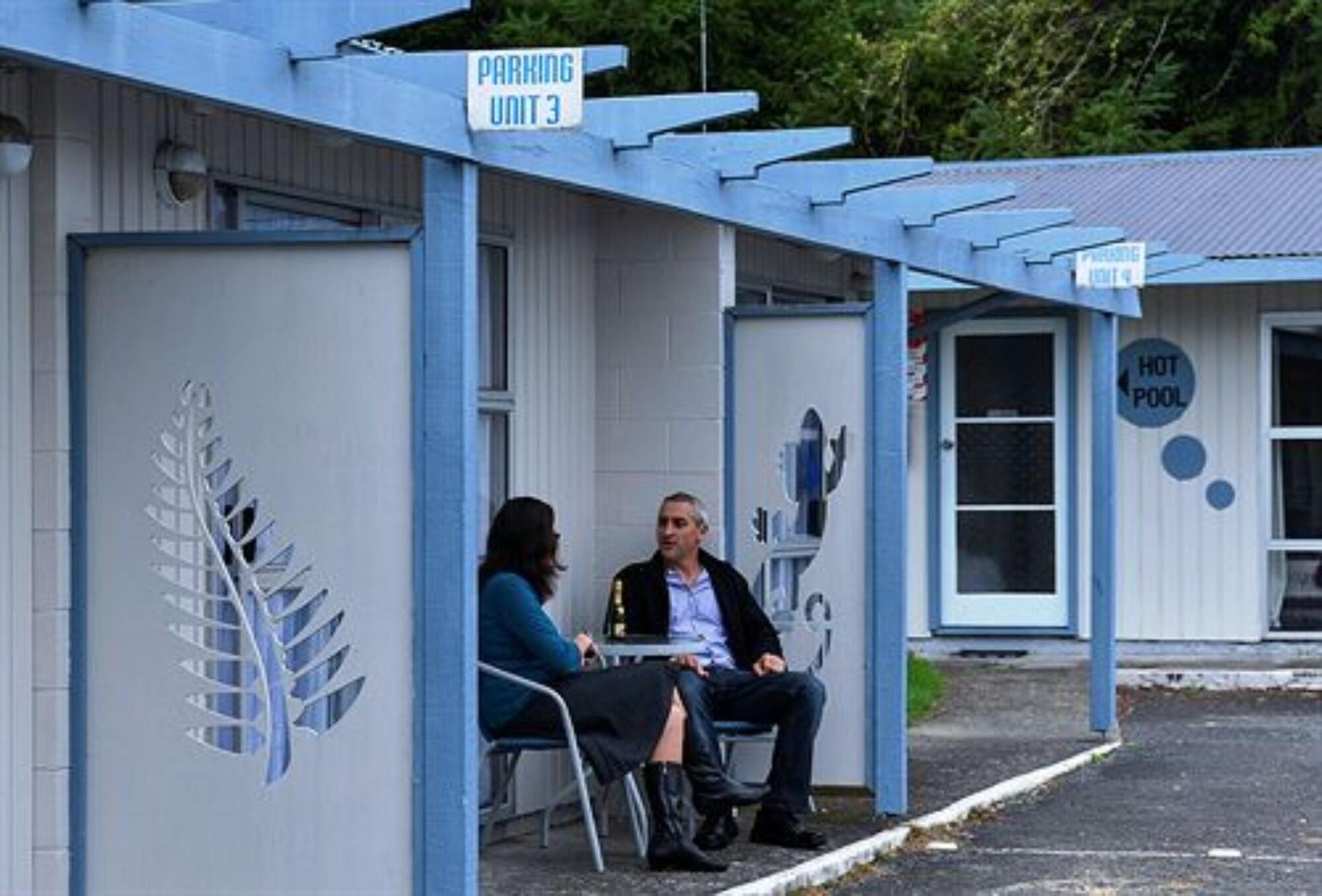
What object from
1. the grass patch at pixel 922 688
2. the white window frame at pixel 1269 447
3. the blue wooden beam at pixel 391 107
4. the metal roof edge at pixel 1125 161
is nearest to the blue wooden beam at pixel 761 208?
the blue wooden beam at pixel 391 107

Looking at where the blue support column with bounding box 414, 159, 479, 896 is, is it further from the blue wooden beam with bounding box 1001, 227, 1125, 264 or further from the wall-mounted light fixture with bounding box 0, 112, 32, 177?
the blue wooden beam with bounding box 1001, 227, 1125, 264

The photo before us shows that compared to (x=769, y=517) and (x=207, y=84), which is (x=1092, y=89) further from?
(x=207, y=84)

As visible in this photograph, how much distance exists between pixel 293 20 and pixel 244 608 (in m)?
1.70

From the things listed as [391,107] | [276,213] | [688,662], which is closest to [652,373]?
[688,662]

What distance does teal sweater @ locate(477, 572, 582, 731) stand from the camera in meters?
9.77

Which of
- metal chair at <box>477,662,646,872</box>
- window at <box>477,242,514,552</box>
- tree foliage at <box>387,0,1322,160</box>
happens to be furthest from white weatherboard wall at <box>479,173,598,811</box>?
tree foliage at <box>387,0,1322,160</box>

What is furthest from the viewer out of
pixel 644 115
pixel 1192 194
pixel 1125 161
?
pixel 1125 161

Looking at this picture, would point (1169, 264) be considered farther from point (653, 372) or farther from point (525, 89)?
point (525, 89)

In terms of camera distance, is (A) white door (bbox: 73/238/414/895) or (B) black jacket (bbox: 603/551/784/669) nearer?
(A) white door (bbox: 73/238/414/895)

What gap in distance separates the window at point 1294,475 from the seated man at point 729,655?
8.15 metres

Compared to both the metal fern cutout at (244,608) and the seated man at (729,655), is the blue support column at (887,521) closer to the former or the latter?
the seated man at (729,655)

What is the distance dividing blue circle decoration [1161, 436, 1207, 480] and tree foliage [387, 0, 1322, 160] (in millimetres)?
11465

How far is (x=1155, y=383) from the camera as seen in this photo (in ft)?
61.7

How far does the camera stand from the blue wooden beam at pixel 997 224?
12.3 m
